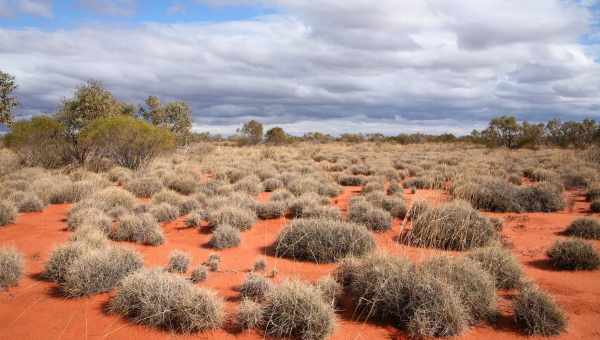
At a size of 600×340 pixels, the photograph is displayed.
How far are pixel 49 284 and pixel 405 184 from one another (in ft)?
49.2

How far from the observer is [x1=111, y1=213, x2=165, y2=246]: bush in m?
8.95

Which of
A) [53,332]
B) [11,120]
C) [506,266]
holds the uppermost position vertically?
[11,120]

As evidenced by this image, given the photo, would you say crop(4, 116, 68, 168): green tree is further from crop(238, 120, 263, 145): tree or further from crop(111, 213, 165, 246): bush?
crop(238, 120, 263, 145): tree

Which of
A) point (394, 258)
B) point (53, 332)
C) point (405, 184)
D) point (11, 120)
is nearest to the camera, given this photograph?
point (53, 332)

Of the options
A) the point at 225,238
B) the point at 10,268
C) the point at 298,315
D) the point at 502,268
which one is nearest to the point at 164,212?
the point at 225,238

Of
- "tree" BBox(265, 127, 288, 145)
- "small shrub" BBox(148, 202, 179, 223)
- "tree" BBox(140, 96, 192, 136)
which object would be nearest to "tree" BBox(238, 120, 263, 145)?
"tree" BBox(265, 127, 288, 145)

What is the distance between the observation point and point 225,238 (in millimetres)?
8844

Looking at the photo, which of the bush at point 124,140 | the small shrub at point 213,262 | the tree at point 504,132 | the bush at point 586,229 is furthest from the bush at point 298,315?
the tree at point 504,132

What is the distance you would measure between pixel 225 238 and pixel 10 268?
3.99m

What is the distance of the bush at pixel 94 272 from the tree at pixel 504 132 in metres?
49.0

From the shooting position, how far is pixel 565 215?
12062 millimetres

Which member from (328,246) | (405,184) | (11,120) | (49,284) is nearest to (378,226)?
(328,246)

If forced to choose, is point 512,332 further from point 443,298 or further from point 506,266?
point 506,266

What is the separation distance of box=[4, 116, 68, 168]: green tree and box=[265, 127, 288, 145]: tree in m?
41.7
